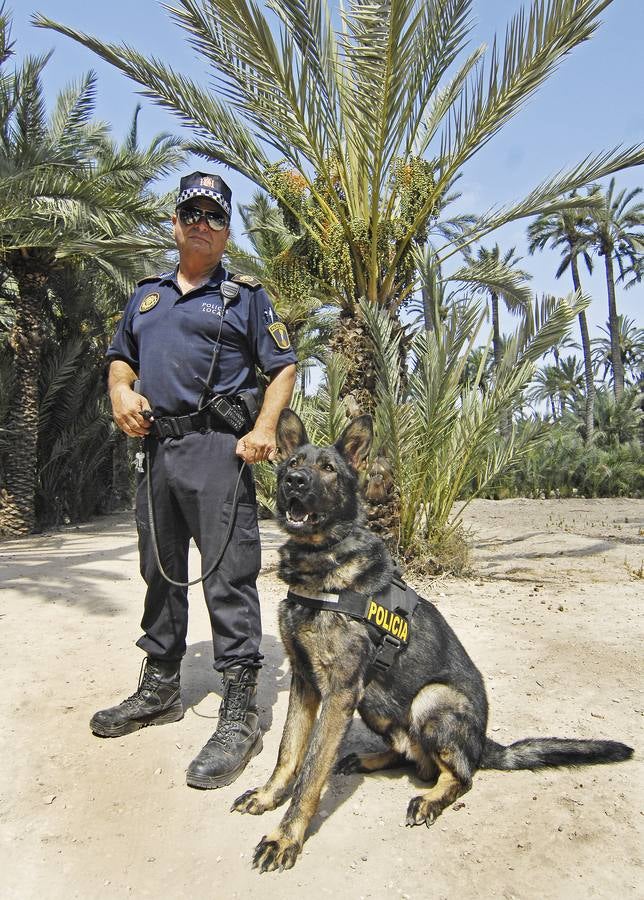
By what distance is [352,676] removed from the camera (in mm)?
2557

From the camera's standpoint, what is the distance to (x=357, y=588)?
2.70 meters

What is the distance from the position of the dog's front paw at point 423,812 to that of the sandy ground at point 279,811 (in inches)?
1.6

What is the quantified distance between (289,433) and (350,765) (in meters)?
1.57

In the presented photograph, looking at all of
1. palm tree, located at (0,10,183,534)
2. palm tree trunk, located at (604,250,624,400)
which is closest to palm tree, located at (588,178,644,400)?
palm tree trunk, located at (604,250,624,400)

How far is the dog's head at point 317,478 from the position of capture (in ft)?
8.87

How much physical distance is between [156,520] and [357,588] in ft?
3.91

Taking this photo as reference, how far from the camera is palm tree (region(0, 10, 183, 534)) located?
947 cm

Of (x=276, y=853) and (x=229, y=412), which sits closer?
(x=276, y=853)

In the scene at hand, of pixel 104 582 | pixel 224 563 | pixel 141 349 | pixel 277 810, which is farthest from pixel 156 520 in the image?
pixel 104 582

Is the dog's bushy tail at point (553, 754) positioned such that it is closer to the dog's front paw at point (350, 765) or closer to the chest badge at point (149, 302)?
the dog's front paw at point (350, 765)

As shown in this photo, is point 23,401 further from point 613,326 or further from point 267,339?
point 613,326

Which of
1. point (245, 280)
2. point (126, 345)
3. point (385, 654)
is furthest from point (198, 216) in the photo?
point (385, 654)

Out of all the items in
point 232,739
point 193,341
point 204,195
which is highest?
point 204,195

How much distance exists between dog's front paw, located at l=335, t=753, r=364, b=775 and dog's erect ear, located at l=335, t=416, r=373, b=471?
136 centimetres
